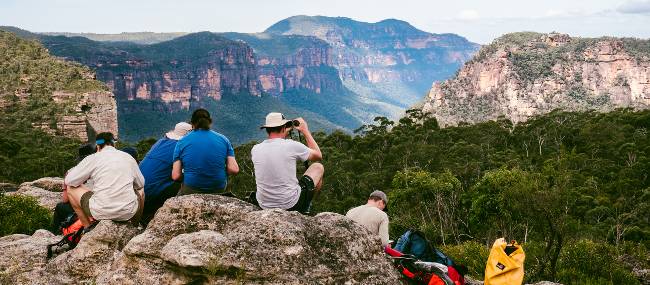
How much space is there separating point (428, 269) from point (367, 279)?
0.83 meters

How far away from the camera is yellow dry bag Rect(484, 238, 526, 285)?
21.0ft

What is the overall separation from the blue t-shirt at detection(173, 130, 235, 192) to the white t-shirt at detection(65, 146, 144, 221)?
0.63 metres

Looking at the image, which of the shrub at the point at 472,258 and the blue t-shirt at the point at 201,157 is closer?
the blue t-shirt at the point at 201,157

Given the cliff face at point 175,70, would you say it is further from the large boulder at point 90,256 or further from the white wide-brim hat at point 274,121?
the white wide-brim hat at point 274,121

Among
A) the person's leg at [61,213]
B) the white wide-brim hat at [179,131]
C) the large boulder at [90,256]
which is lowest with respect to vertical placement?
the person's leg at [61,213]

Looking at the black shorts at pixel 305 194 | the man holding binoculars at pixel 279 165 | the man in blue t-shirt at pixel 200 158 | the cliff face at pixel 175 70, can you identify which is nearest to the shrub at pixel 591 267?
the black shorts at pixel 305 194

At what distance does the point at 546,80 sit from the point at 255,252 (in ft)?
417

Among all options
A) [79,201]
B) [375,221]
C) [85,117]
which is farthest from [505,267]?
[85,117]

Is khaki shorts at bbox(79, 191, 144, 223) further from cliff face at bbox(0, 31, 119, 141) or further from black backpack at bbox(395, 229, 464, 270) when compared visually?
cliff face at bbox(0, 31, 119, 141)

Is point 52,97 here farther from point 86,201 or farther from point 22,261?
point 22,261

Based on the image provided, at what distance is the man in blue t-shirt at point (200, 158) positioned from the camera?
749 cm

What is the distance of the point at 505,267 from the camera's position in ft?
21.0

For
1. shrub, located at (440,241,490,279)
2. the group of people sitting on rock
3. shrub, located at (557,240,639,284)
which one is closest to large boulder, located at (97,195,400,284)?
the group of people sitting on rock

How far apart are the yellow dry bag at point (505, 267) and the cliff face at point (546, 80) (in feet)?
371
